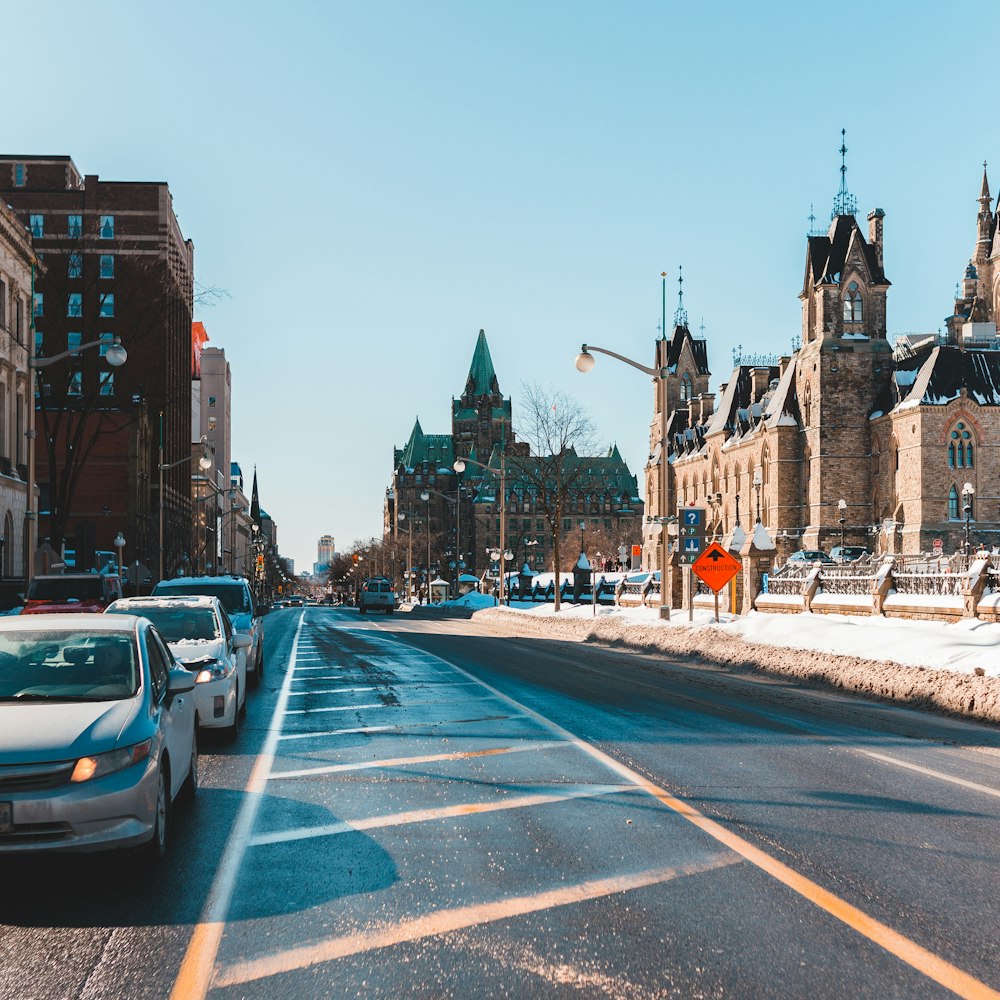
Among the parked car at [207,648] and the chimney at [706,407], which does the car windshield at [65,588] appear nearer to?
the parked car at [207,648]

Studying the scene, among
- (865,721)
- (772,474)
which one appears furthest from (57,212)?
(865,721)

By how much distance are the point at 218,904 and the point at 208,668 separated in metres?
6.18

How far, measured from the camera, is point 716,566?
27.9 m

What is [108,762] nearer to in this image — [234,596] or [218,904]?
[218,904]

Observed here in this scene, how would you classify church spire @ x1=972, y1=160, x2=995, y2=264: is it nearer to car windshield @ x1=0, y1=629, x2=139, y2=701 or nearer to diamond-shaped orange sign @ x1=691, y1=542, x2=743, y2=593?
diamond-shaped orange sign @ x1=691, y1=542, x2=743, y2=593

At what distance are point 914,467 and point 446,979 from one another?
255ft

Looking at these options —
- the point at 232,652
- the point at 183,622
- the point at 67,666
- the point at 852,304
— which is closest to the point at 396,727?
the point at 232,652

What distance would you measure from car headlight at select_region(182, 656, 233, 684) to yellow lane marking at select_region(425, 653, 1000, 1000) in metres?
4.66

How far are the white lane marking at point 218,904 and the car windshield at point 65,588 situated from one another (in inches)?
818

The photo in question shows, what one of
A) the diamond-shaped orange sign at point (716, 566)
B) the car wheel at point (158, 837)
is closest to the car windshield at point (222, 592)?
the diamond-shaped orange sign at point (716, 566)

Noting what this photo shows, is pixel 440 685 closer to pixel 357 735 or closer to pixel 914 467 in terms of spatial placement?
pixel 357 735

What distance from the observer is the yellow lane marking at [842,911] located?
4.96 metres

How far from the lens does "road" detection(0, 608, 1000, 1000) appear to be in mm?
5129

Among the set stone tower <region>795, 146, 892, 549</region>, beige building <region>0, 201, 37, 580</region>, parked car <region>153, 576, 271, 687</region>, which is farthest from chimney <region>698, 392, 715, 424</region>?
parked car <region>153, 576, 271, 687</region>
